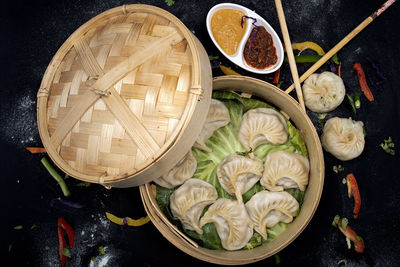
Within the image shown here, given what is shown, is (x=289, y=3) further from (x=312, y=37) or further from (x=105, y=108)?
(x=105, y=108)

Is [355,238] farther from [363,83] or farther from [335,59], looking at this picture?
[335,59]

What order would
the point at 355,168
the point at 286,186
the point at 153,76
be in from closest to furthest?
the point at 153,76 → the point at 286,186 → the point at 355,168

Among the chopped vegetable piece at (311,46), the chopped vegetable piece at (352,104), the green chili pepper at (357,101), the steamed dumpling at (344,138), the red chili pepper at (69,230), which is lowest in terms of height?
the red chili pepper at (69,230)

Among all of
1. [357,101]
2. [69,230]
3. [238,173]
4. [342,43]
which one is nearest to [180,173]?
[238,173]

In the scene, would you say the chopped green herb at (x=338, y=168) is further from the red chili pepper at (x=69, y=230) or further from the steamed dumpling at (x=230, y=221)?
the red chili pepper at (x=69, y=230)

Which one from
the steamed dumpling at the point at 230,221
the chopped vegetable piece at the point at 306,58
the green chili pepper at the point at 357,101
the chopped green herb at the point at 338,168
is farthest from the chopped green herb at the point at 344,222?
the chopped vegetable piece at the point at 306,58

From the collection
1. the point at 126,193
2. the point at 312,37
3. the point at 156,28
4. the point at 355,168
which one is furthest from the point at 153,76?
the point at 355,168

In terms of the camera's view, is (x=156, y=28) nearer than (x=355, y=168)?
Yes

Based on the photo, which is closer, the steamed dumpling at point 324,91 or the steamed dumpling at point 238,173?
the steamed dumpling at point 238,173
